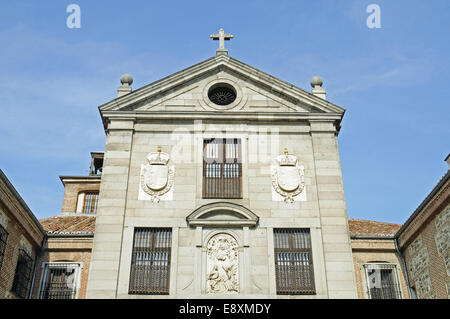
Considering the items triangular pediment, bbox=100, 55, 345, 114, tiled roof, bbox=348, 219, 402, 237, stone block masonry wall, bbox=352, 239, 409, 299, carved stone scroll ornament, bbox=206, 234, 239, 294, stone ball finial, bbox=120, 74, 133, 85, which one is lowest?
carved stone scroll ornament, bbox=206, 234, 239, 294

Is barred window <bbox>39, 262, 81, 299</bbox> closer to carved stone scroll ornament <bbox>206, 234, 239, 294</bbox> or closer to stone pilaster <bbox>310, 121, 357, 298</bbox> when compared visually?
carved stone scroll ornament <bbox>206, 234, 239, 294</bbox>

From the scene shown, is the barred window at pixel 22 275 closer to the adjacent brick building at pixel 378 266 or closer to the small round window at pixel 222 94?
the small round window at pixel 222 94

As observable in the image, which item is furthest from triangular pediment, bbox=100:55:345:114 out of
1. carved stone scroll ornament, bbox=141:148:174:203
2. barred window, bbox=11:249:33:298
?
barred window, bbox=11:249:33:298

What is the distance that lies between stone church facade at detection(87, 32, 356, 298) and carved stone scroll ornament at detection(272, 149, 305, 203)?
0.04m

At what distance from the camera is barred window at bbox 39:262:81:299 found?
2030 centimetres

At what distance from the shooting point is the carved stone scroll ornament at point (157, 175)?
19141mm

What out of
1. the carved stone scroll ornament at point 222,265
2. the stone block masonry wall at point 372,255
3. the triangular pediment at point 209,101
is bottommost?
the carved stone scroll ornament at point 222,265

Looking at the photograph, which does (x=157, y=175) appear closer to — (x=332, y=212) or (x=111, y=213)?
(x=111, y=213)

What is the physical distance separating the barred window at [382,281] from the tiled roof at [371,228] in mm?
1380

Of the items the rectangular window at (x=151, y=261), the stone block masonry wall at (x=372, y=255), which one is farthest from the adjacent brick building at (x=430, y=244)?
the rectangular window at (x=151, y=261)

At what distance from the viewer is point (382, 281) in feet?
69.6

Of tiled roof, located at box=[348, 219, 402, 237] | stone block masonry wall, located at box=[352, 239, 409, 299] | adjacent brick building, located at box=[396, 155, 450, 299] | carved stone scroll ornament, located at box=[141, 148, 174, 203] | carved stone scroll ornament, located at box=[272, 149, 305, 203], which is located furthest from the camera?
tiled roof, located at box=[348, 219, 402, 237]
